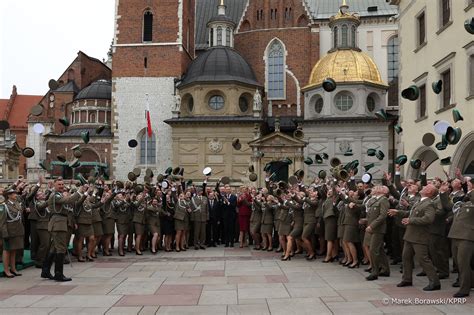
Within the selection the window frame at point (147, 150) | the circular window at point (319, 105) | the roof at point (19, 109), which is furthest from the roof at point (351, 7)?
the roof at point (19, 109)

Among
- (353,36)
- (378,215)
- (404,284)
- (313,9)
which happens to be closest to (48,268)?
(378,215)

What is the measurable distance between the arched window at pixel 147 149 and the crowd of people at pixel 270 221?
2242 centimetres

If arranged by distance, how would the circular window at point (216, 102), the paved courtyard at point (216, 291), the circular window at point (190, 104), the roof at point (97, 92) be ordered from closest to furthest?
the paved courtyard at point (216, 291), the circular window at point (216, 102), the circular window at point (190, 104), the roof at point (97, 92)

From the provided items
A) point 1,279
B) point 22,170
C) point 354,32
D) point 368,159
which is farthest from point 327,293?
point 22,170

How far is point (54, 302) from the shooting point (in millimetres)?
9516

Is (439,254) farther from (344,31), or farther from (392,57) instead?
(392,57)

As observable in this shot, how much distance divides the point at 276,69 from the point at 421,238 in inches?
1481

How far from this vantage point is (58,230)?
1172 centimetres

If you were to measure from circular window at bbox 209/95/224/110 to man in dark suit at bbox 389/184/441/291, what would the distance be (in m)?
31.6

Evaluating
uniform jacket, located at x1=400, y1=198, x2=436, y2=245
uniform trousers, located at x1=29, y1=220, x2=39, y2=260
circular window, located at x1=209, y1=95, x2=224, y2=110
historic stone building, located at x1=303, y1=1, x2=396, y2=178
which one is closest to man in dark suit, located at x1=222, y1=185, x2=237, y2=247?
uniform trousers, located at x1=29, y1=220, x2=39, y2=260

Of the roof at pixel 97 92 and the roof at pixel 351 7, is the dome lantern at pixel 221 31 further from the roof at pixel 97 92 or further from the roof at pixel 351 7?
the roof at pixel 97 92

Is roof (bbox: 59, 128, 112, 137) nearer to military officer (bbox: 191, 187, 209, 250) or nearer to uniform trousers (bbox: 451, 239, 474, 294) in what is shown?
military officer (bbox: 191, 187, 209, 250)

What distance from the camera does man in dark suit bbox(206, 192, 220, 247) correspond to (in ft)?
62.5

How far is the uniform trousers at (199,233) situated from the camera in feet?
59.7
